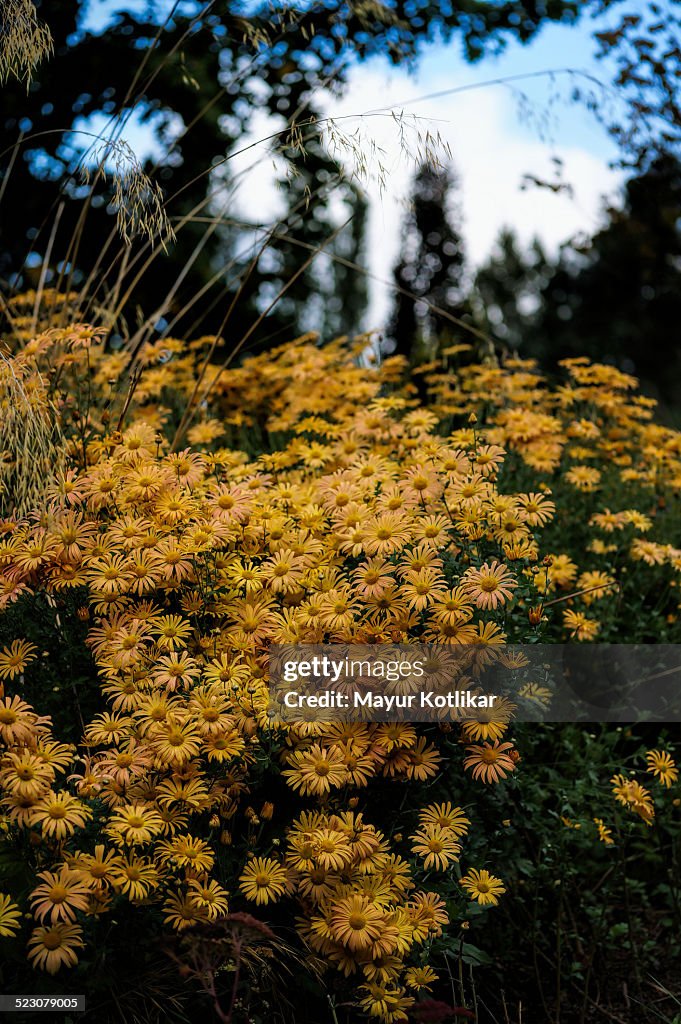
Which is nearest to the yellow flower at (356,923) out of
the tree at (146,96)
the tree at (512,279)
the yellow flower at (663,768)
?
the yellow flower at (663,768)

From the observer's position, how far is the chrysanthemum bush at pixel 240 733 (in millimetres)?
1693

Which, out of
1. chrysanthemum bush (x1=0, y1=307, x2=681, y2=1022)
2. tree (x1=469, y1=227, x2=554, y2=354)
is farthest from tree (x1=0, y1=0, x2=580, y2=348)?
tree (x1=469, y1=227, x2=554, y2=354)

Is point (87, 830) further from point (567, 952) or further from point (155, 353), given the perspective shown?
point (155, 353)

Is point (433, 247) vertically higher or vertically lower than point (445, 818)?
higher

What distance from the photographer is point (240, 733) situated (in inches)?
72.4

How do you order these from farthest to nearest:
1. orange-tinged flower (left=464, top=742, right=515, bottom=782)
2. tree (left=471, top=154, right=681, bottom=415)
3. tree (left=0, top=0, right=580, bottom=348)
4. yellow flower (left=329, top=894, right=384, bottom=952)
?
tree (left=471, top=154, right=681, bottom=415)
tree (left=0, top=0, right=580, bottom=348)
orange-tinged flower (left=464, top=742, right=515, bottom=782)
yellow flower (left=329, top=894, right=384, bottom=952)

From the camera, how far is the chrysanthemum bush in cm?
169

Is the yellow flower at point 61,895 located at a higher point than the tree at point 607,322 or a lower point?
lower

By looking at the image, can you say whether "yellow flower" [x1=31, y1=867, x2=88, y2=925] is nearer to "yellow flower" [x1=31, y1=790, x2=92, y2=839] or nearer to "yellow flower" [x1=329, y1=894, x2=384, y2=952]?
"yellow flower" [x1=31, y1=790, x2=92, y2=839]

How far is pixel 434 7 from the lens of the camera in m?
6.55

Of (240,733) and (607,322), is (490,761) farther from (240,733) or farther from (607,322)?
(607,322)

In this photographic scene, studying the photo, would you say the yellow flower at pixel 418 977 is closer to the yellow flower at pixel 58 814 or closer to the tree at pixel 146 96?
the yellow flower at pixel 58 814

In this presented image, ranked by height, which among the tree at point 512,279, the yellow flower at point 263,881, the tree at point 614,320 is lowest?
the yellow flower at point 263,881

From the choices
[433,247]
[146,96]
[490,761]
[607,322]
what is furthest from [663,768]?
[607,322]
